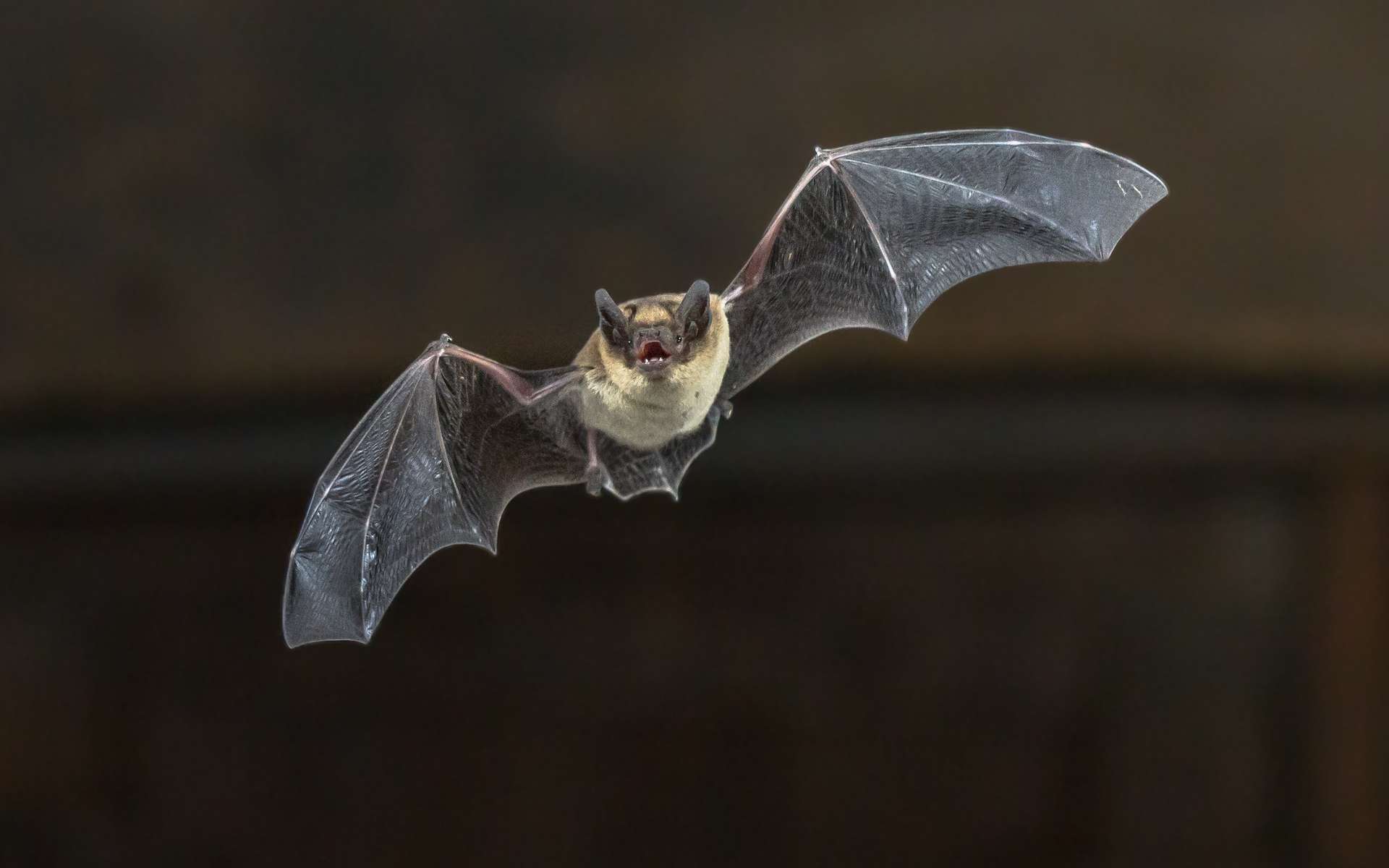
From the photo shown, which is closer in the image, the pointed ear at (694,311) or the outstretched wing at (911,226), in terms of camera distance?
the pointed ear at (694,311)

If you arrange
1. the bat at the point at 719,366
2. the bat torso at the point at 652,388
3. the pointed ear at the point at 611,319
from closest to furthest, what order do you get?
the pointed ear at the point at 611,319 → the bat torso at the point at 652,388 → the bat at the point at 719,366

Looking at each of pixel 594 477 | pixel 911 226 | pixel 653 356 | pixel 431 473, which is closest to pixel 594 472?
pixel 594 477

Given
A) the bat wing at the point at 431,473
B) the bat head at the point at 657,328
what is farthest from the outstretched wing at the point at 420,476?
the bat head at the point at 657,328

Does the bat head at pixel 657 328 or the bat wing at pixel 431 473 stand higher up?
the bat head at pixel 657 328

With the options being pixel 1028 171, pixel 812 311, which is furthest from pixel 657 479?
pixel 1028 171

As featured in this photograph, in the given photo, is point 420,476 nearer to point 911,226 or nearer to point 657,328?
point 657,328

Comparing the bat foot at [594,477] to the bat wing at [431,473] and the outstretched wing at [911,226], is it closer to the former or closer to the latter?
the bat wing at [431,473]

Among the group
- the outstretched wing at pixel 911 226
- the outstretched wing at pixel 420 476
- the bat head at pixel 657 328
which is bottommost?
the outstretched wing at pixel 420 476

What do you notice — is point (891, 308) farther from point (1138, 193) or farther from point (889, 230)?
point (1138, 193)
